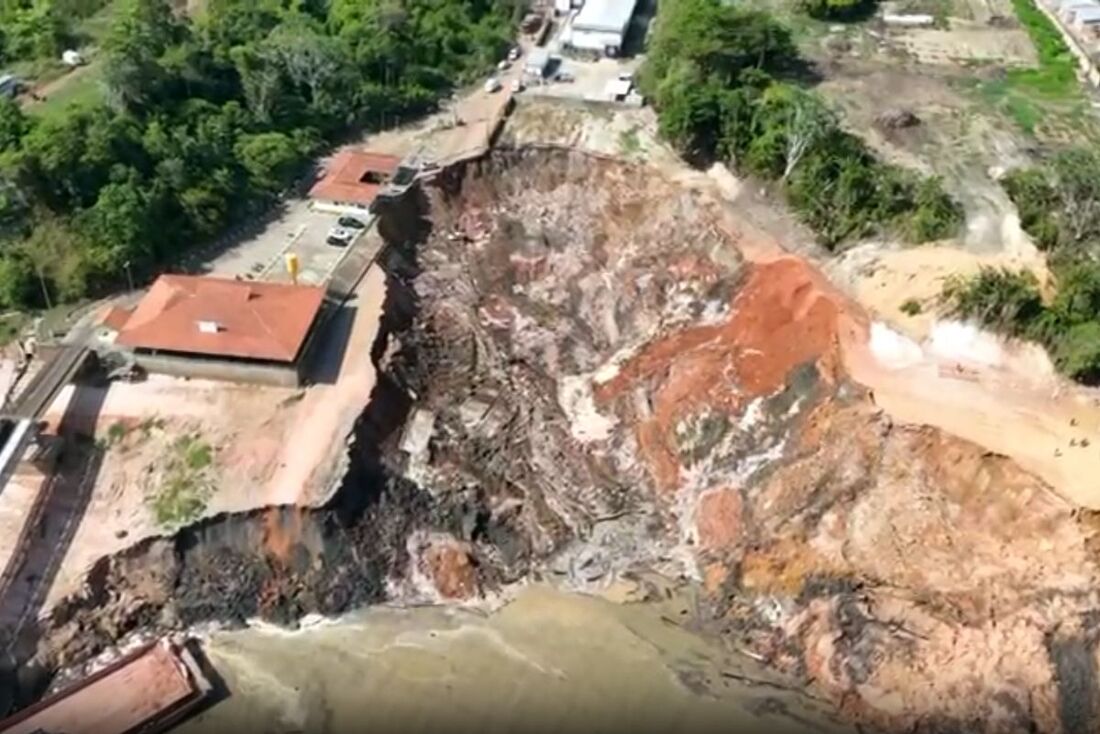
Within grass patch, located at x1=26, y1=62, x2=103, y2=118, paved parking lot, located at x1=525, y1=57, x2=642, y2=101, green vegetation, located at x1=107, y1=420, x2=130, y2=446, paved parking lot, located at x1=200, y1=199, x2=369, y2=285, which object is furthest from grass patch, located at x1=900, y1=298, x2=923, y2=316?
grass patch, located at x1=26, y1=62, x2=103, y2=118

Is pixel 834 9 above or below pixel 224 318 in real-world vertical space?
above

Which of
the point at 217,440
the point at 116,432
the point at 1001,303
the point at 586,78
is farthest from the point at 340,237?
the point at 1001,303

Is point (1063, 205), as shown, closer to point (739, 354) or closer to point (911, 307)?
point (911, 307)

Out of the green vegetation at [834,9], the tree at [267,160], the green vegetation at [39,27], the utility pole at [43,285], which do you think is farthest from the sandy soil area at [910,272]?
the green vegetation at [39,27]

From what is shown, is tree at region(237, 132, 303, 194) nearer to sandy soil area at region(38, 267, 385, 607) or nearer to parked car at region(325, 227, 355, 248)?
parked car at region(325, 227, 355, 248)

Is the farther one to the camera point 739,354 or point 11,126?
point 11,126

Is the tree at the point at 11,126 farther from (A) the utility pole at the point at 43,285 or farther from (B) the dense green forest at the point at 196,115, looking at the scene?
(A) the utility pole at the point at 43,285
